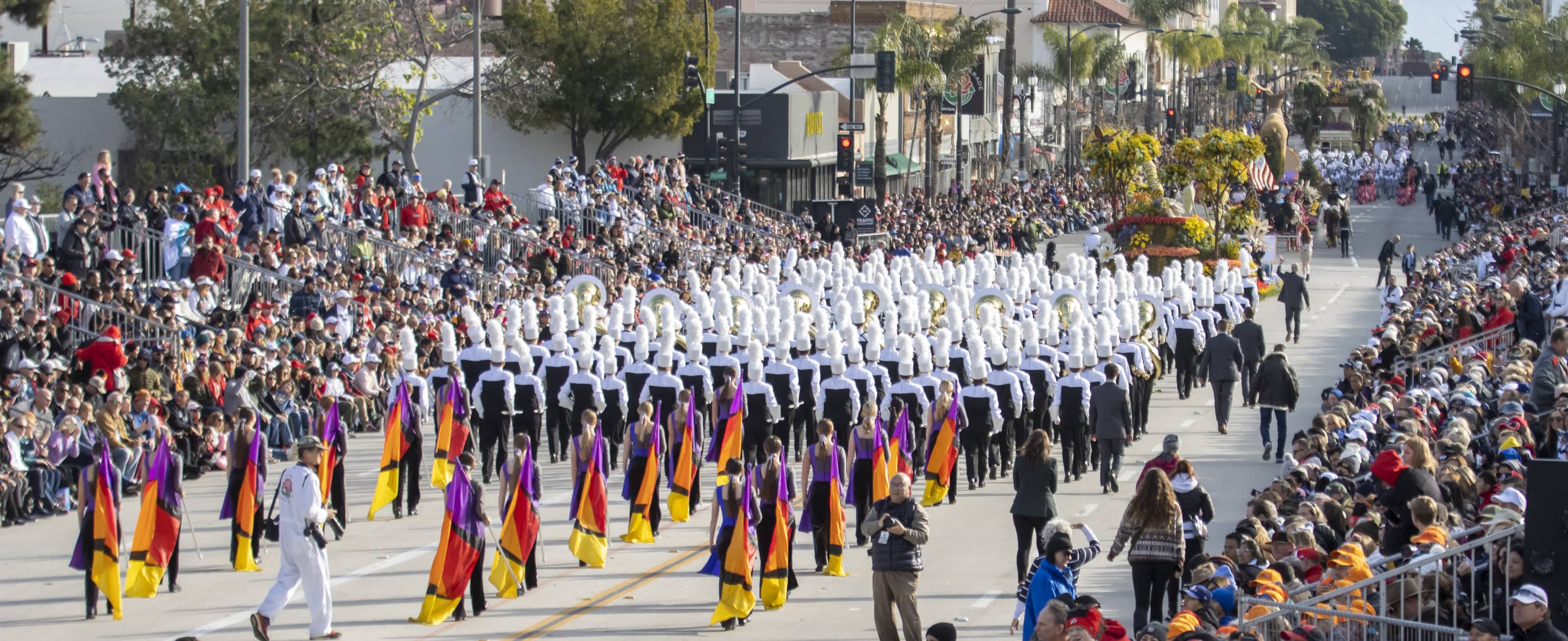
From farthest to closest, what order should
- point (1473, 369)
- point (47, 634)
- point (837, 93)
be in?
1. point (837, 93)
2. point (1473, 369)
3. point (47, 634)

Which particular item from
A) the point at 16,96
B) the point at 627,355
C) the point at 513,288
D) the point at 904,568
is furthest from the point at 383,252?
the point at 904,568

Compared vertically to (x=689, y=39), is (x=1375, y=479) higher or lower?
lower

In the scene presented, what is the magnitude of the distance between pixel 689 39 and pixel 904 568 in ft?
105

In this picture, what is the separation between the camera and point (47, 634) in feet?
44.3

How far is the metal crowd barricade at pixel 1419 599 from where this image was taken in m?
10.4

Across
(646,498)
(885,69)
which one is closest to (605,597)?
(646,498)

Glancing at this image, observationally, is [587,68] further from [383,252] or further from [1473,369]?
[1473,369]

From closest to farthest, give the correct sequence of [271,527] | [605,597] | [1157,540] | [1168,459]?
[1157,540]
[1168,459]
[605,597]
[271,527]

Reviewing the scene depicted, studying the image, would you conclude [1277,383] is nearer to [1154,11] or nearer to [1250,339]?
[1250,339]

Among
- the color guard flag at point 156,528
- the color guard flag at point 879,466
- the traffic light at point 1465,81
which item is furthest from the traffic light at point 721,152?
the color guard flag at point 156,528

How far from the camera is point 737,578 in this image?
13.7 meters

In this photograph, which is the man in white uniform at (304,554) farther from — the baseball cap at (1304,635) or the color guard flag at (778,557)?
the baseball cap at (1304,635)

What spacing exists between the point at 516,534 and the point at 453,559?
0.86 meters

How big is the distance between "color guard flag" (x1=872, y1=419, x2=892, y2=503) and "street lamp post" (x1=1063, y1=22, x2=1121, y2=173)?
48732 mm
